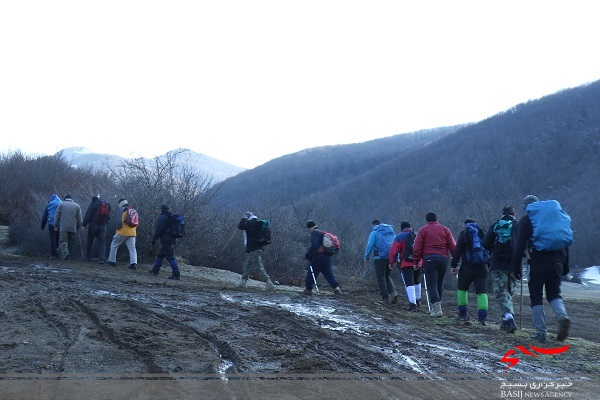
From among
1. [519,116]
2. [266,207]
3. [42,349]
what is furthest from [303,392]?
[519,116]

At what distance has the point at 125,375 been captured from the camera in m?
5.69

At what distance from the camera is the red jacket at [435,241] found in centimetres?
1210

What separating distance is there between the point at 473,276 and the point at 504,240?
3.39 feet

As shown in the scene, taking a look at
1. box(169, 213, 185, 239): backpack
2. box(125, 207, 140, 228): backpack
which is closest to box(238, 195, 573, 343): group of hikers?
box(169, 213, 185, 239): backpack

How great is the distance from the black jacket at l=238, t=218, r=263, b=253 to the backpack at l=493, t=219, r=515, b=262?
5.87m

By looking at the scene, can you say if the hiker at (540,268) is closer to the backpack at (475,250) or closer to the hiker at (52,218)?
the backpack at (475,250)

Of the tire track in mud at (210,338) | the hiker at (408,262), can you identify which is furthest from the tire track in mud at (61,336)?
the hiker at (408,262)

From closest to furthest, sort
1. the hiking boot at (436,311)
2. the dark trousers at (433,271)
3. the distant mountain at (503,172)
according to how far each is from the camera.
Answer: the hiking boot at (436,311)
the dark trousers at (433,271)
the distant mountain at (503,172)

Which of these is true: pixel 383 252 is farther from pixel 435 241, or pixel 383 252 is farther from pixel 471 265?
pixel 471 265

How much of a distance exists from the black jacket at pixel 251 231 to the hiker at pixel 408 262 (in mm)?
3200

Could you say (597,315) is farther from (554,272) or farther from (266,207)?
(266,207)

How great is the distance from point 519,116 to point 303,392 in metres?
102

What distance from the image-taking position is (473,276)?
11539 millimetres

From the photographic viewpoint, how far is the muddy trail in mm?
6094
